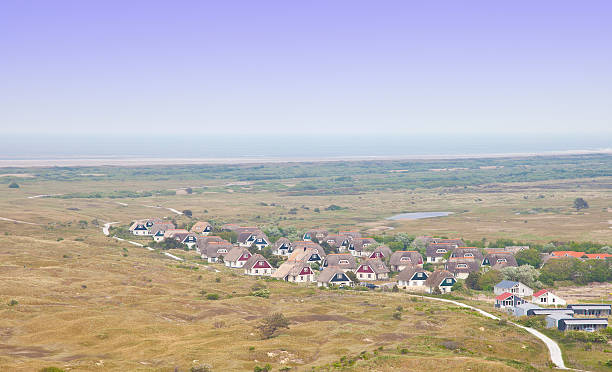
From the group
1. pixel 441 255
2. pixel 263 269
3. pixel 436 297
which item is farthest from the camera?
pixel 441 255

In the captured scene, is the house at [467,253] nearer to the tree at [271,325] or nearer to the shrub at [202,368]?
the tree at [271,325]

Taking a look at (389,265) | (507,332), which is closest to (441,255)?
(389,265)

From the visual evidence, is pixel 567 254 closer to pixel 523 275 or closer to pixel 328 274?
pixel 523 275

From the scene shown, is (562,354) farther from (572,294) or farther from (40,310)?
(40,310)

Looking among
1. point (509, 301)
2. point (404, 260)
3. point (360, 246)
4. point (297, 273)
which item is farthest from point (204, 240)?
point (509, 301)

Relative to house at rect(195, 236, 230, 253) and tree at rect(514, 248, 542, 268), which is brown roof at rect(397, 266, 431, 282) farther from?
house at rect(195, 236, 230, 253)

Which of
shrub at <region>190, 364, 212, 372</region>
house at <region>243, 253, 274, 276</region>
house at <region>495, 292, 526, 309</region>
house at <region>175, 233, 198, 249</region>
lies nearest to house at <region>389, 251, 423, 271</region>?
house at <region>243, 253, 274, 276</region>
